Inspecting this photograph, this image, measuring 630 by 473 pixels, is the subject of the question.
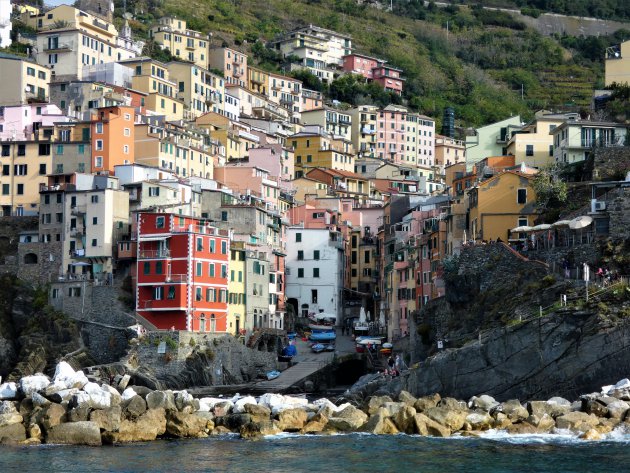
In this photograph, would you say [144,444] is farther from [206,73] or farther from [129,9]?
[129,9]

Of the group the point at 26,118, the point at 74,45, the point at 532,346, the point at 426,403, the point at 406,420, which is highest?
the point at 74,45

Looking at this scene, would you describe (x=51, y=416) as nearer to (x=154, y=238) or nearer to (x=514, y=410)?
(x=514, y=410)

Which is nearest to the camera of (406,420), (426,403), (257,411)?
(406,420)

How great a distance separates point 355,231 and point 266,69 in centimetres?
5955

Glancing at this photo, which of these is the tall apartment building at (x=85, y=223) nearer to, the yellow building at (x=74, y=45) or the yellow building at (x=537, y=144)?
the yellow building at (x=537, y=144)

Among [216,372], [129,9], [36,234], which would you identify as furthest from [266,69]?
[216,372]

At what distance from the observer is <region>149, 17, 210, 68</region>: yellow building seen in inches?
6201

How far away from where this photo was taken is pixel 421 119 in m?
166

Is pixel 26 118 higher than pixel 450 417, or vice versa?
pixel 26 118

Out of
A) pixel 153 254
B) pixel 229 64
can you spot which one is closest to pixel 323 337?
pixel 153 254

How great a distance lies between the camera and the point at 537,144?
98.4m

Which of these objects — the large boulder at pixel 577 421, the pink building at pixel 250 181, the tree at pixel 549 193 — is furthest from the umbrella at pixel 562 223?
the pink building at pixel 250 181

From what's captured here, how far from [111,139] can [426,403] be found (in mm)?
51082

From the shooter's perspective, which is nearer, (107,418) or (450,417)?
(450,417)
